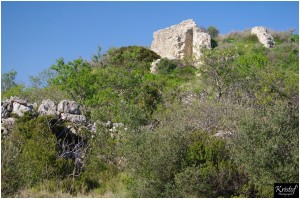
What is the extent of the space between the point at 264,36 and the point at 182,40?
663 centimetres

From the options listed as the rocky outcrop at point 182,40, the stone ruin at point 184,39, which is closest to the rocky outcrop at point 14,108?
Result: the stone ruin at point 184,39

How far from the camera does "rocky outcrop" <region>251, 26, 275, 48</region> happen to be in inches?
1359

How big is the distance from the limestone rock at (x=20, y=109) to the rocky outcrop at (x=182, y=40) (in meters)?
22.1

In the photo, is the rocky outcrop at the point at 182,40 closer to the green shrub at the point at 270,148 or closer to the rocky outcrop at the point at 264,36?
the rocky outcrop at the point at 264,36

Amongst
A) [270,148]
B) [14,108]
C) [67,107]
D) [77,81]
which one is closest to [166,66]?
[77,81]

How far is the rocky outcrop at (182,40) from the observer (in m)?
33.5

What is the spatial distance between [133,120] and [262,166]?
18.5 ft

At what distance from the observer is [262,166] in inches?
338

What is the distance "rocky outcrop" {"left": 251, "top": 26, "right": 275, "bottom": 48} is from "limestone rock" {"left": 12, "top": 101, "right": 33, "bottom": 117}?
25357 mm

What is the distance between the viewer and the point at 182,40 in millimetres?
34219

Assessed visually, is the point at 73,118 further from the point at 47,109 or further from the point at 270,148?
the point at 270,148

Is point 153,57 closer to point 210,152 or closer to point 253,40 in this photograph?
point 253,40

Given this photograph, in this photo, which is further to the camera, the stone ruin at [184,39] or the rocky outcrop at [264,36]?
the rocky outcrop at [264,36]

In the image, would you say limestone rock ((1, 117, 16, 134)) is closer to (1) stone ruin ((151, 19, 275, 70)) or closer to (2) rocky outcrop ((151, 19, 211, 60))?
(1) stone ruin ((151, 19, 275, 70))
